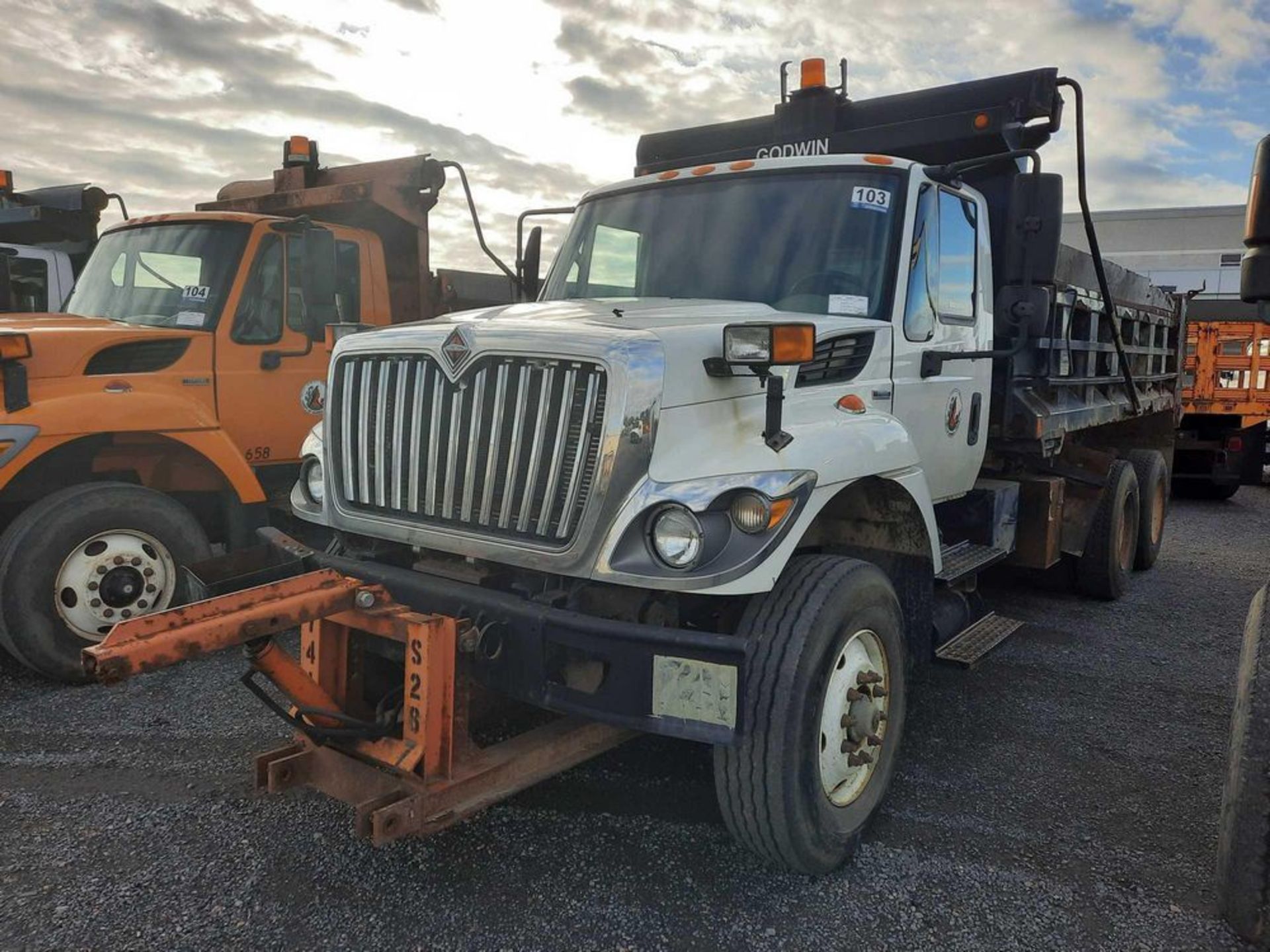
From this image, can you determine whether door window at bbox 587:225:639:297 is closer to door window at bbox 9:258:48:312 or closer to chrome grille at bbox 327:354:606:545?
chrome grille at bbox 327:354:606:545

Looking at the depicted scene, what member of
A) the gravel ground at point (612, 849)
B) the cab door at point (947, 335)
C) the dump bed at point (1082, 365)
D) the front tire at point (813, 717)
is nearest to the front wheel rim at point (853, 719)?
the front tire at point (813, 717)

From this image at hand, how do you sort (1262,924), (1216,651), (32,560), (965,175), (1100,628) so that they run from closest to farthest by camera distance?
(1262,924), (32,560), (965,175), (1216,651), (1100,628)

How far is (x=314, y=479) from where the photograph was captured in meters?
3.94

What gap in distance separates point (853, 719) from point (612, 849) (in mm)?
938

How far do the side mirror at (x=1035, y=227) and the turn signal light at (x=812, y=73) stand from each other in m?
1.57

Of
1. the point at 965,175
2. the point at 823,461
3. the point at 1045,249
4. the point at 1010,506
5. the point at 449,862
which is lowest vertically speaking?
the point at 449,862

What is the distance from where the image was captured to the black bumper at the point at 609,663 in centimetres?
265

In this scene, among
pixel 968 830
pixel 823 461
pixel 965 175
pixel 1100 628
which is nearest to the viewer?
pixel 823 461

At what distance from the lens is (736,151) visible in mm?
5742

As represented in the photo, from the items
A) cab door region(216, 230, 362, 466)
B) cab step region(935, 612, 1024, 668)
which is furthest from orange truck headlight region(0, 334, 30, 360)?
cab step region(935, 612, 1024, 668)

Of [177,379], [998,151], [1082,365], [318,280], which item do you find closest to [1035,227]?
[998,151]

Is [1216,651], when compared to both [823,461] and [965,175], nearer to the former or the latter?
[965,175]

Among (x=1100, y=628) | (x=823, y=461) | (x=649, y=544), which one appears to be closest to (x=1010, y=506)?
(x=1100, y=628)

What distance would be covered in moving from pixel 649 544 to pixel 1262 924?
80.2 inches
